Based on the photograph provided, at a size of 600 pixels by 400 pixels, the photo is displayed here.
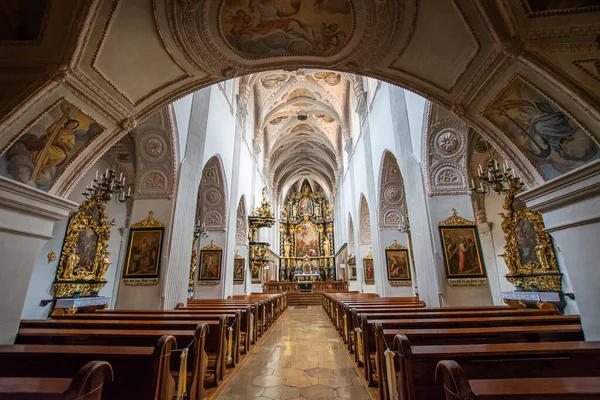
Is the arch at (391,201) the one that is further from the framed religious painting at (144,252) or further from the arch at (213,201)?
the framed religious painting at (144,252)

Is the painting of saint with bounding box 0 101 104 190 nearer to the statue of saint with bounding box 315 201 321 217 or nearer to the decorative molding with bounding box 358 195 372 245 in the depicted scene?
the decorative molding with bounding box 358 195 372 245

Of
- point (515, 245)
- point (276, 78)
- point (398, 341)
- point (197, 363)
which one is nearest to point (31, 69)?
point (197, 363)

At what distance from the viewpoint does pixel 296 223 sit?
28.1 meters

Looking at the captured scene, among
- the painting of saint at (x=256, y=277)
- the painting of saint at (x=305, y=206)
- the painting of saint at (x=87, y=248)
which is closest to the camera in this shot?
the painting of saint at (x=87, y=248)

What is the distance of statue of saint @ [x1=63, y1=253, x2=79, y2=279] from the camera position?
5680mm

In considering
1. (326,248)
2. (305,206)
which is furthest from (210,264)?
(305,206)

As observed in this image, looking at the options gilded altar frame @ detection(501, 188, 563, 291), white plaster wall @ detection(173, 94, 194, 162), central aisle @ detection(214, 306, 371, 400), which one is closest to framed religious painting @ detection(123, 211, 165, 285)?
white plaster wall @ detection(173, 94, 194, 162)

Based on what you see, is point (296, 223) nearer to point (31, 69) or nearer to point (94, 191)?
point (94, 191)

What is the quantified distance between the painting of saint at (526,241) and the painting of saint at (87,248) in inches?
358

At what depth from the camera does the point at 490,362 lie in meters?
2.10

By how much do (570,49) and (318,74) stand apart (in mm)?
13448

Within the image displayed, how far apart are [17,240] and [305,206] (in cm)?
2695

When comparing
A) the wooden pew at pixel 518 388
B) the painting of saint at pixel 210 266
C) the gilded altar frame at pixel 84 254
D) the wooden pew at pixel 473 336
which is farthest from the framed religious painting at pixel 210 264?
the wooden pew at pixel 518 388

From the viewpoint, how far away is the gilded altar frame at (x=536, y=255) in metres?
5.34
